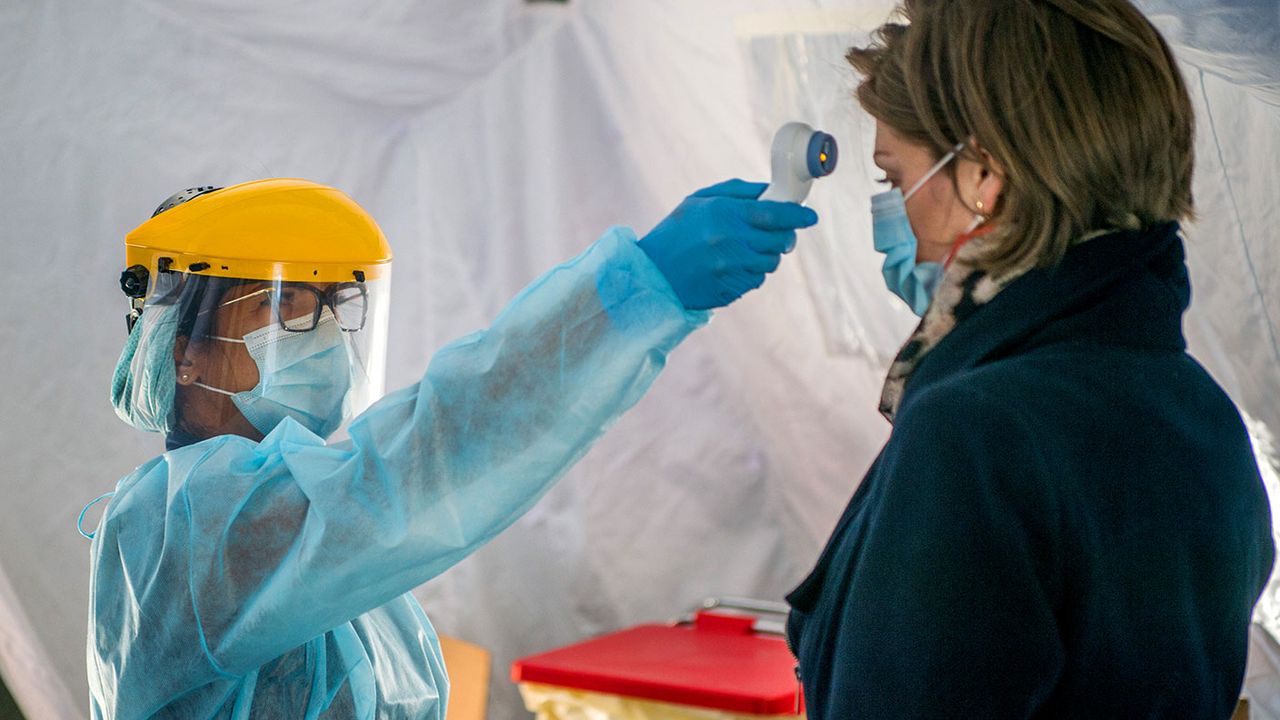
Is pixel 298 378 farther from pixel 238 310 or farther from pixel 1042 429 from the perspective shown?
pixel 1042 429

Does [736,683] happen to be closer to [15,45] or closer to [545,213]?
[545,213]

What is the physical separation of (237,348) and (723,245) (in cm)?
54

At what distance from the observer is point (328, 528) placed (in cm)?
107

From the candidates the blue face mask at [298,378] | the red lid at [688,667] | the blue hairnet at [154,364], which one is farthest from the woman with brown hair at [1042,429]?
the red lid at [688,667]

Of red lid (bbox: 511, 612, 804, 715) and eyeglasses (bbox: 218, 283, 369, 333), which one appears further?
red lid (bbox: 511, 612, 804, 715)

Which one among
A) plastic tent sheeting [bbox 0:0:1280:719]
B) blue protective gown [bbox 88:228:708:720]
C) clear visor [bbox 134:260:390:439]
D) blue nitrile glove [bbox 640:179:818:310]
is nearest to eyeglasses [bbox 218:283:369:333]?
clear visor [bbox 134:260:390:439]

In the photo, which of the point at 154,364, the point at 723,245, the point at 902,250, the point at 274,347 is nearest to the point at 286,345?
the point at 274,347

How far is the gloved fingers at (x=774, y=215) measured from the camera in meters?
1.03

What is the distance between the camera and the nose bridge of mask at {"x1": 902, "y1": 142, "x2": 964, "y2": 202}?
102cm

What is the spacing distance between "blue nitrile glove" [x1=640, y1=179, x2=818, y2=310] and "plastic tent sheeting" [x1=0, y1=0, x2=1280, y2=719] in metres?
0.74

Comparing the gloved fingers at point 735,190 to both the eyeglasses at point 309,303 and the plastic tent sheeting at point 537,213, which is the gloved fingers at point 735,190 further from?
the plastic tent sheeting at point 537,213

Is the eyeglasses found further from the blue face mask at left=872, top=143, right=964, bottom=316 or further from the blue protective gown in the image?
the blue face mask at left=872, top=143, right=964, bottom=316

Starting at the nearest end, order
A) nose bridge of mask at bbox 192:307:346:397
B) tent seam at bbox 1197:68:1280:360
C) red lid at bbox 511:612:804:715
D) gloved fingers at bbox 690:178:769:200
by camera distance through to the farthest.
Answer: gloved fingers at bbox 690:178:769:200 → nose bridge of mask at bbox 192:307:346:397 → tent seam at bbox 1197:68:1280:360 → red lid at bbox 511:612:804:715

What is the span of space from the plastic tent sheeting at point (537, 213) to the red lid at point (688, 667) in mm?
273
